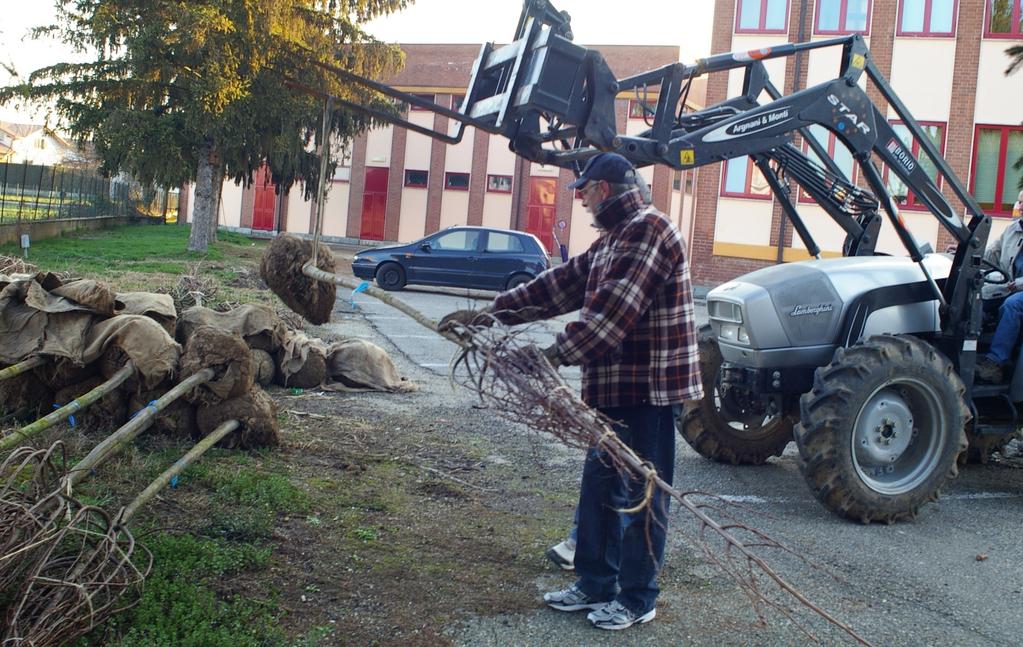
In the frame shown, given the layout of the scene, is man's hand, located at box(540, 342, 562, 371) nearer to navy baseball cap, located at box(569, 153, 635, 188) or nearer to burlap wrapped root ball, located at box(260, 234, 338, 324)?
navy baseball cap, located at box(569, 153, 635, 188)

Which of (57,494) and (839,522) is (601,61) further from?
(57,494)

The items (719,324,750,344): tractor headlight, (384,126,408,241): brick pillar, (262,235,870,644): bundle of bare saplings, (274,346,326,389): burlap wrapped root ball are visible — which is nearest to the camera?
(262,235,870,644): bundle of bare saplings

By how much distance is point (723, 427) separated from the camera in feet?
24.6

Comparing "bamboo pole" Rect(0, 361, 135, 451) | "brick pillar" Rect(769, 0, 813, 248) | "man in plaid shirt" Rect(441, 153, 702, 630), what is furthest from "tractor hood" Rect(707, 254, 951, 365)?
"brick pillar" Rect(769, 0, 813, 248)

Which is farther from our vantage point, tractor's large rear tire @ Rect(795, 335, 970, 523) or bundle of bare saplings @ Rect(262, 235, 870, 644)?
tractor's large rear tire @ Rect(795, 335, 970, 523)

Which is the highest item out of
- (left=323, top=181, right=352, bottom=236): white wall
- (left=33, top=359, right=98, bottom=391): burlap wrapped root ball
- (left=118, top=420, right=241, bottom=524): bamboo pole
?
(left=323, top=181, right=352, bottom=236): white wall

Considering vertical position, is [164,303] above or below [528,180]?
below

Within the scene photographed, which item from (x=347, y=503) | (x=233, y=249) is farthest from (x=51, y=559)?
(x=233, y=249)

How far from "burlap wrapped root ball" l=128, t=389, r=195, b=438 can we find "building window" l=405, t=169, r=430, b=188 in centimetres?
3758

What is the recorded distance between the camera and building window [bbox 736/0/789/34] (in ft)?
84.4

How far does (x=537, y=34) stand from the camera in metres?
5.86

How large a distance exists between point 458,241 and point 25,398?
587 inches

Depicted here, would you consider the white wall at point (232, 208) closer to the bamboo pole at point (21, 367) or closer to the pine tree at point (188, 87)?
the pine tree at point (188, 87)

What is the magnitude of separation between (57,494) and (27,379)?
9.71ft
